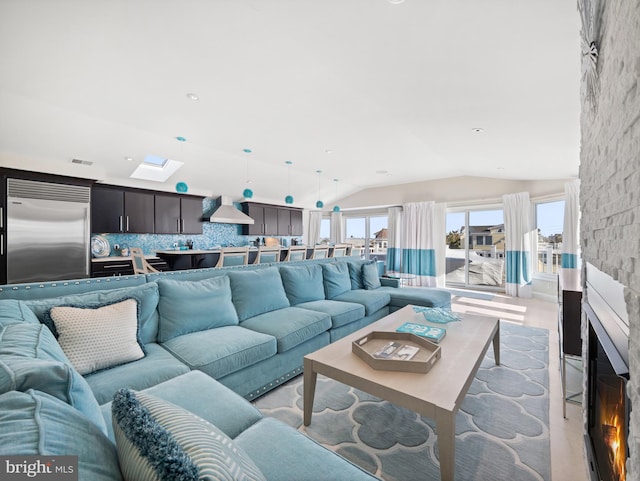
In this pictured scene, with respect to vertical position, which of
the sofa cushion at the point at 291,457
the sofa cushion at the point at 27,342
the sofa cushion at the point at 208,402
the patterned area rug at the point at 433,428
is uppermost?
the sofa cushion at the point at 27,342

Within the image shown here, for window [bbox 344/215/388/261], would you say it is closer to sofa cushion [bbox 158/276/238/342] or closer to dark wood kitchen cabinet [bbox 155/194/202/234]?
dark wood kitchen cabinet [bbox 155/194/202/234]

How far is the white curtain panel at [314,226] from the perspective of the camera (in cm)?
892

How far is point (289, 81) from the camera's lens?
267cm

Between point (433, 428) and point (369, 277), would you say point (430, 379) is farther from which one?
point (369, 277)

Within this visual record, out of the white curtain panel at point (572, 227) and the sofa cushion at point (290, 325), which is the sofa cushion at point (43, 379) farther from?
the white curtain panel at point (572, 227)

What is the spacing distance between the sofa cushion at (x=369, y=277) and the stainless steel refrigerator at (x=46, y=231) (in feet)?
13.5

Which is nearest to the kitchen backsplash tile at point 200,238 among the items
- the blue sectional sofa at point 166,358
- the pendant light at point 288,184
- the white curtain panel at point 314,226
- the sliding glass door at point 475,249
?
the white curtain panel at point 314,226

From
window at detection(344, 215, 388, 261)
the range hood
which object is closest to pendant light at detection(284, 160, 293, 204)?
the range hood

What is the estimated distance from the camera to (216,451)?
0.57m

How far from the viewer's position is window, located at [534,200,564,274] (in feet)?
17.5

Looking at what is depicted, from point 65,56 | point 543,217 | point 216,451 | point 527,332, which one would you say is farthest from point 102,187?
point 543,217

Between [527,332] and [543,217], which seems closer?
[527,332]

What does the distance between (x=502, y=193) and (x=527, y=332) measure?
139 inches

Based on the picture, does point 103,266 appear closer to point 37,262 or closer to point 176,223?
point 37,262
